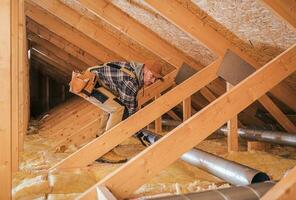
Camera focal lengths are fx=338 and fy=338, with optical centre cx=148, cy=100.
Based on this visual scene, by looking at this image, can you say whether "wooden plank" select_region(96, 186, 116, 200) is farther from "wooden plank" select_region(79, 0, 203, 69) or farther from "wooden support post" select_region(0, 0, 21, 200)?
"wooden plank" select_region(79, 0, 203, 69)

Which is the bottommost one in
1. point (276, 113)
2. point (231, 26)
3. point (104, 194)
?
point (104, 194)

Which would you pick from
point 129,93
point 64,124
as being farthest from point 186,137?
point 64,124

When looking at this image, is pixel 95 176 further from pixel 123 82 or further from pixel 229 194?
pixel 229 194

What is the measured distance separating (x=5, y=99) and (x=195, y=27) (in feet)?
6.80

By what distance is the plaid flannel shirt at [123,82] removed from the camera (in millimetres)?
3361

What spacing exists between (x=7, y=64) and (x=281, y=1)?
6.41 feet

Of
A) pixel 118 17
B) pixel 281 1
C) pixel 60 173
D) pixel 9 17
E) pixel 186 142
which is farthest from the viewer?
pixel 118 17

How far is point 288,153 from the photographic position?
4230mm

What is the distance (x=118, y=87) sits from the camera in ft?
11.2

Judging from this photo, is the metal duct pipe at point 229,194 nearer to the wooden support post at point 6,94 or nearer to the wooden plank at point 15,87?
the wooden support post at point 6,94

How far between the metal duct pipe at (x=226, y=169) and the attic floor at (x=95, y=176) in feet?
0.28

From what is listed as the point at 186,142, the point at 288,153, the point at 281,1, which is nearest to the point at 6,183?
the point at 186,142

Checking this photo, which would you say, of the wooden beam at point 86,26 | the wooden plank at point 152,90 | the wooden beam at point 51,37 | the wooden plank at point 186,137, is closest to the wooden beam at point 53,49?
the wooden beam at point 51,37

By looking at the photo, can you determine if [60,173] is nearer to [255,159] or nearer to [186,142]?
[186,142]
